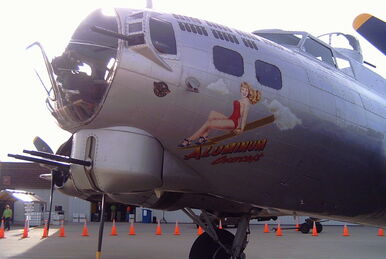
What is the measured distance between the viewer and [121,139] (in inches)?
196

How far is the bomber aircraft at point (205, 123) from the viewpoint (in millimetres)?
4980

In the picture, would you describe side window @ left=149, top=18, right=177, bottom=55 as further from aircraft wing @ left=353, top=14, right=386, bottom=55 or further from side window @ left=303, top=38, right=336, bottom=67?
side window @ left=303, top=38, right=336, bottom=67

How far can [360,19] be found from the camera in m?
6.16

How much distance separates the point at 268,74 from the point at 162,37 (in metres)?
1.54

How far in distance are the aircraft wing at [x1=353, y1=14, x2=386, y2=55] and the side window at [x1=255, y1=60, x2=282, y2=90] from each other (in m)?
1.30

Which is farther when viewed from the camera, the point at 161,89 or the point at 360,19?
the point at 360,19

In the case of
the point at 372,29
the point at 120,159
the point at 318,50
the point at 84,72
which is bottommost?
the point at 120,159

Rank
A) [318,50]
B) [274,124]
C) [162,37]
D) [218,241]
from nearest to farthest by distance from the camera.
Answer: [162,37] < [274,124] < [218,241] < [318,50]

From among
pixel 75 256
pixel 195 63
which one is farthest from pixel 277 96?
pixel 75 256

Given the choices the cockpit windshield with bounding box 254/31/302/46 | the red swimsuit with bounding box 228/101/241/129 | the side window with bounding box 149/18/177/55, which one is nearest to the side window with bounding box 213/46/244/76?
the red swimsuit with bounding box 228/101/241/129

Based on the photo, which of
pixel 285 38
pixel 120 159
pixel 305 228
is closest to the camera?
pixel 120 159

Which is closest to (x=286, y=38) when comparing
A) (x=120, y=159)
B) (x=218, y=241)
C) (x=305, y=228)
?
(x=218, y=241)

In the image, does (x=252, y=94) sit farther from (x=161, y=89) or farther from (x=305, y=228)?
(x=305, y=228)

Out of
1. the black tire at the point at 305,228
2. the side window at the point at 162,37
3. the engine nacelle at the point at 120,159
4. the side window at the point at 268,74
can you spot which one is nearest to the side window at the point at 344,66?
the side window at the point at 268,74
